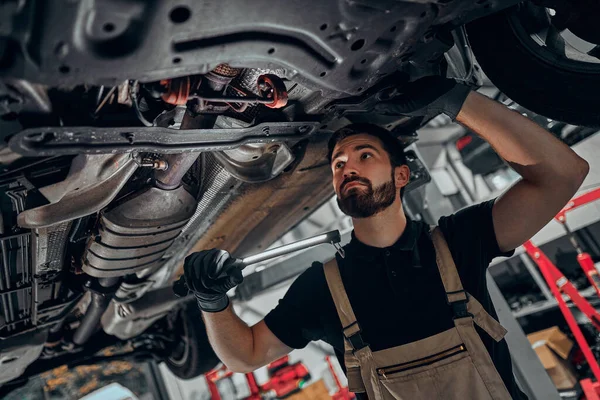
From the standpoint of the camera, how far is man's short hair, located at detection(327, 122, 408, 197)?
1.92 m

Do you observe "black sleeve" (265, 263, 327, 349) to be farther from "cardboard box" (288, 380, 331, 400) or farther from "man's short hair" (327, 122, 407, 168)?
"cardboard box" (288, 380, 331, 400)

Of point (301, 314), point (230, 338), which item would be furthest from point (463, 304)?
point (230, 338)

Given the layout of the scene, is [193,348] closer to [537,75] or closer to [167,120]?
[167,120]

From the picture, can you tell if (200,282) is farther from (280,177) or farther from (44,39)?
(44,39)

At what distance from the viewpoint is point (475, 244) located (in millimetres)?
1679

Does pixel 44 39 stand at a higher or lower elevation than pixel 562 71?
higher

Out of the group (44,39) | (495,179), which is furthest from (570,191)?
(495,179)

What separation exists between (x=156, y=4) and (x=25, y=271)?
170 centimetres

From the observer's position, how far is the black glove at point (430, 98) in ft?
5.18

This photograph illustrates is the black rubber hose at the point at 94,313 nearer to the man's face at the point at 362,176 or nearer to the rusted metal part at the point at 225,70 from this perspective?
the man's face at the point at 362,176

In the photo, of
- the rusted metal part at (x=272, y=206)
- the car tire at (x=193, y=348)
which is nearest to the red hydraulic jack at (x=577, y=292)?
the rusted metal part at (x=272, y=206)

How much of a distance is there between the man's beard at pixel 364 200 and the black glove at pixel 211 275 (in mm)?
498

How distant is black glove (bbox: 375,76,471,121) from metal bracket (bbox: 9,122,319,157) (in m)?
0.34

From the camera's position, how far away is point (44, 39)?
0.90 m
